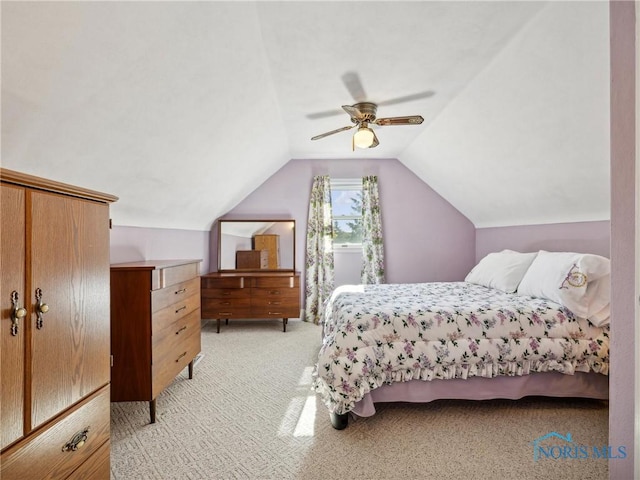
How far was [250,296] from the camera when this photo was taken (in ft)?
13.7

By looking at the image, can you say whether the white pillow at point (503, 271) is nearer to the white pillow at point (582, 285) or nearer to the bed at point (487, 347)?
the white pillow at point (582, 285)

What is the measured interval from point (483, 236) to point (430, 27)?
3.39 metres

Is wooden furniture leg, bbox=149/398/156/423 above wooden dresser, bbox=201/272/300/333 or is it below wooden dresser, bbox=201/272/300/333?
below

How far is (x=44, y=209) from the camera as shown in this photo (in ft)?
3.28

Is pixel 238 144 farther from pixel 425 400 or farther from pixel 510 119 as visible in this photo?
pixel 425 400

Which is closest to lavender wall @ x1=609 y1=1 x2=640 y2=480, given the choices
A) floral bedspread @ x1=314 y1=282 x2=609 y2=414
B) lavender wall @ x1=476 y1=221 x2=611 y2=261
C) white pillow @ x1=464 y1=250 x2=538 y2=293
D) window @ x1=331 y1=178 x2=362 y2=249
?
floral bedspread @ x1=314 y1=282 x2=609 y2=414

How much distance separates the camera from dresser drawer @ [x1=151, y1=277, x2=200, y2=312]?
2.10 m

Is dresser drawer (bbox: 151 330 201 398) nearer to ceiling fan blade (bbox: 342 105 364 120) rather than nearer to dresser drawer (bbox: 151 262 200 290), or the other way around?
dresser drawer (bbox: 151 262 200 290)

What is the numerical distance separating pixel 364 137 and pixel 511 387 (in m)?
2.15

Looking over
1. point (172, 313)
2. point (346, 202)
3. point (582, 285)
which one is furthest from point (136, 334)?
point (346, 202)

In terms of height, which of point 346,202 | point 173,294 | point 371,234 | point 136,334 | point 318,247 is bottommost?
point 136,334

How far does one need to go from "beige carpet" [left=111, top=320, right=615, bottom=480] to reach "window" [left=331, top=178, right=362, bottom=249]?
2.55 meters

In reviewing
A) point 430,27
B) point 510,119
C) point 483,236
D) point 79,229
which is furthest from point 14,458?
point 483,236

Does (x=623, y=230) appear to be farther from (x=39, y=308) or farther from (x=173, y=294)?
(x=173, y=294)
